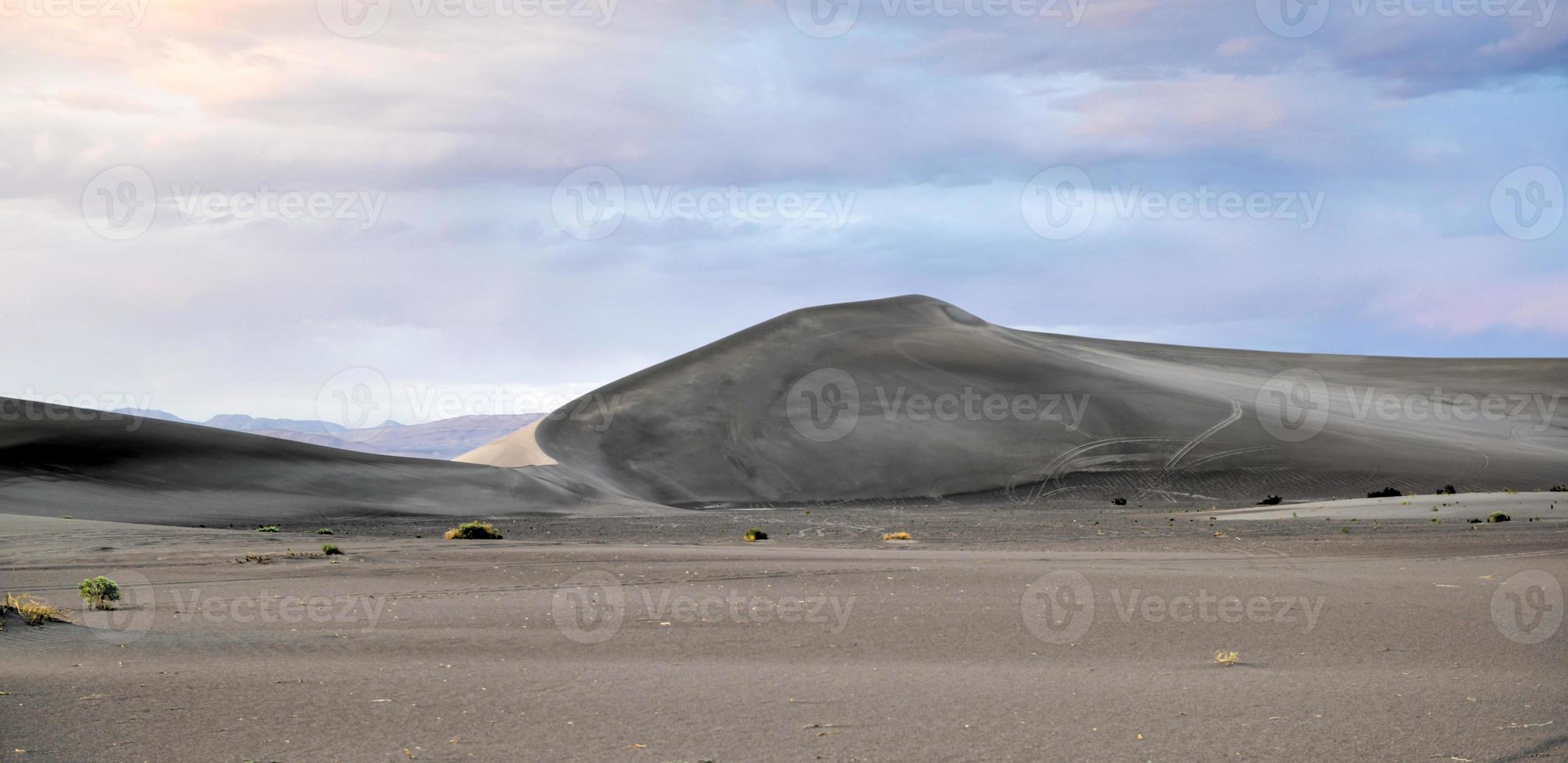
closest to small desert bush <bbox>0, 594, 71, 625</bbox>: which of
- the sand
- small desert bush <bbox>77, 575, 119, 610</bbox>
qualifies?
the sand

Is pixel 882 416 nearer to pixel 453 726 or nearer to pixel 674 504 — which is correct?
pixel 674 504

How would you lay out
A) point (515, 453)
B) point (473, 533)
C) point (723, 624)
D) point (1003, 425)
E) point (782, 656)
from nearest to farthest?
point (782, 656), point (723, 624), point (473, 533), point (515, 453), point (1003, 425)

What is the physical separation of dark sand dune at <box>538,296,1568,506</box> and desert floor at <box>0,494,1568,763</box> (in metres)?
41.3

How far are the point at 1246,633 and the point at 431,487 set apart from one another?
41059mm

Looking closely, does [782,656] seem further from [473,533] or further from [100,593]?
[473,533]

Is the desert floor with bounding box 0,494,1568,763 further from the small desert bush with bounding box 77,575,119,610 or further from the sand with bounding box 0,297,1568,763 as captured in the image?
the small desert bush with bounding box 77,575,119,610

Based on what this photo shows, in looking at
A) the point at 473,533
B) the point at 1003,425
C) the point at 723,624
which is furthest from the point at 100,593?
the point at 1003,425

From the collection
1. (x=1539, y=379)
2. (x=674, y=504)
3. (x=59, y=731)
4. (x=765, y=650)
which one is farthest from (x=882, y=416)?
(x=59, y=731)

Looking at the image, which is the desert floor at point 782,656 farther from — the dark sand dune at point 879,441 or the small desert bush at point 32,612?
the dark sand dune at point 879,441

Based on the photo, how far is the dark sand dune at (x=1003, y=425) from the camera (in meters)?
64.3

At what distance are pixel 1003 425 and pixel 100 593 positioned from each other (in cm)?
6295

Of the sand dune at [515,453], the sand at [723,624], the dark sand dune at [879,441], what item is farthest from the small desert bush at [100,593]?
the sand dune at [515,453]

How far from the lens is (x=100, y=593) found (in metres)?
14.4

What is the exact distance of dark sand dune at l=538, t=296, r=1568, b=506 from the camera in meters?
64.3
